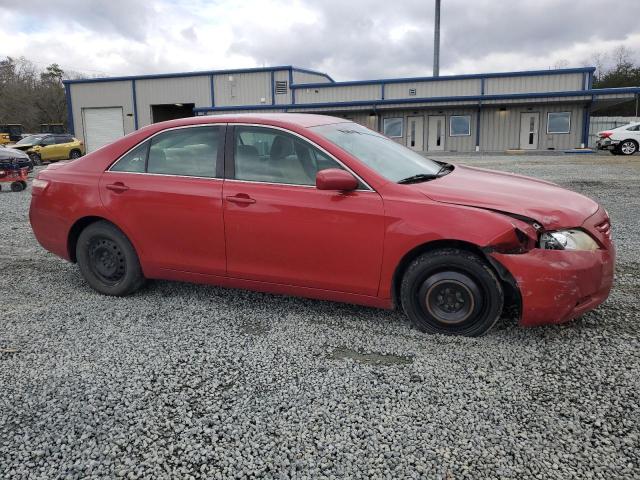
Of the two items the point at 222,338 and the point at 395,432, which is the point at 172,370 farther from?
the point at 395,432

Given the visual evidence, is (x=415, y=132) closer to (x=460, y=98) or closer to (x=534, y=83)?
(x=460, y=98)

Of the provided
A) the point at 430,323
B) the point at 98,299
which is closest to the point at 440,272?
the point at 430,323

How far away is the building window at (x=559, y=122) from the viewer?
31.3m

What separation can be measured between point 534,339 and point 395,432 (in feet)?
5.08

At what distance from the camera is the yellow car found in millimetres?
27781

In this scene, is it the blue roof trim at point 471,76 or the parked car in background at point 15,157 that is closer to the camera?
the parked car in background at point 15,157

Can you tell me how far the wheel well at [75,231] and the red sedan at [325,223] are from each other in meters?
0.01

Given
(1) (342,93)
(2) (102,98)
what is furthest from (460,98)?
(2) (102,98)

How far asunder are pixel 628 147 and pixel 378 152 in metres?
25.1

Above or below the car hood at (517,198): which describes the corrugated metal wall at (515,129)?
above

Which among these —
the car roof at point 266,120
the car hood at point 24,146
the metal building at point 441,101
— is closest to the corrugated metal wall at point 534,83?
the metal building at point 441,101

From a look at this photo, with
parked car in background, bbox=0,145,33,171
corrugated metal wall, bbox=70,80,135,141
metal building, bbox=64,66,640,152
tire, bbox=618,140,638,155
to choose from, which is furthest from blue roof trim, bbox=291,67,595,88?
parked car in background, bbox=0,145,33,171

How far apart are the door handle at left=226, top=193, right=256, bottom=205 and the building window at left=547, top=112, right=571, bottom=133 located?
31521mm

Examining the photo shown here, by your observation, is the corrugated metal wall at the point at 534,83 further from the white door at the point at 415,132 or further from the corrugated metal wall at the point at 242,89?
the corrugated metal wall at the point at 242,89
